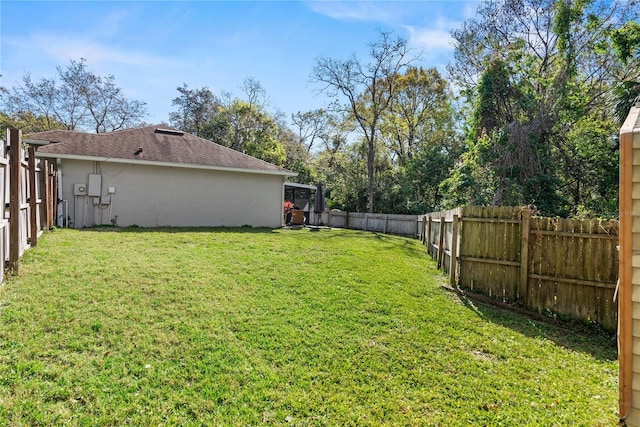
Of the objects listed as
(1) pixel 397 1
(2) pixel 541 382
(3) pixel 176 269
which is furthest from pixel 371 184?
(2) pixel 541 382

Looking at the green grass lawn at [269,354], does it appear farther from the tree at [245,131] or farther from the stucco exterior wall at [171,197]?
the tree at [245,131]

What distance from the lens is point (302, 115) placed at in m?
35.7

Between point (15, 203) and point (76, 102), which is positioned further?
point (76, 102)

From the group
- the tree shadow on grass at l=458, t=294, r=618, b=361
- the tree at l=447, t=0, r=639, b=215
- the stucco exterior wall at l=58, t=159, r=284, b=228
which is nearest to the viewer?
the tree shadow on grass at l=458, t=294, r=618, b=361

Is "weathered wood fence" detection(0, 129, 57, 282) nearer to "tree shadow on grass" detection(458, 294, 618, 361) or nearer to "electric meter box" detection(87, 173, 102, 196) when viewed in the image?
"electric meter box" detection(87, 173, 102, 196)

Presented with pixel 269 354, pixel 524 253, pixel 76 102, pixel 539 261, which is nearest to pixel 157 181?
pixel 269 354

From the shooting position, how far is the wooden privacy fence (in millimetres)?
4816

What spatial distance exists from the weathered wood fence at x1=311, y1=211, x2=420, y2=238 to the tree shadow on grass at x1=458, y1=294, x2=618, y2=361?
1118cm

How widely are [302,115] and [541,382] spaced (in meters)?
34.8

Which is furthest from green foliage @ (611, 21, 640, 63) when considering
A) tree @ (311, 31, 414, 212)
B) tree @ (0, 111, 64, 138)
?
tree @ (0, 111, 64, 138)

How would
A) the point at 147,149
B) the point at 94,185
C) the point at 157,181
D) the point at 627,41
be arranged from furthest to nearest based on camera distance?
the point at 147,149, the point at 157,181, the point at 94,185, the point at 627,41

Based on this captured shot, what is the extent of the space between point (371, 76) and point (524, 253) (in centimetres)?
2206

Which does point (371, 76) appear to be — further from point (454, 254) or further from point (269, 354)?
point (269, 354)

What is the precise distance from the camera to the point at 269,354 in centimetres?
347
